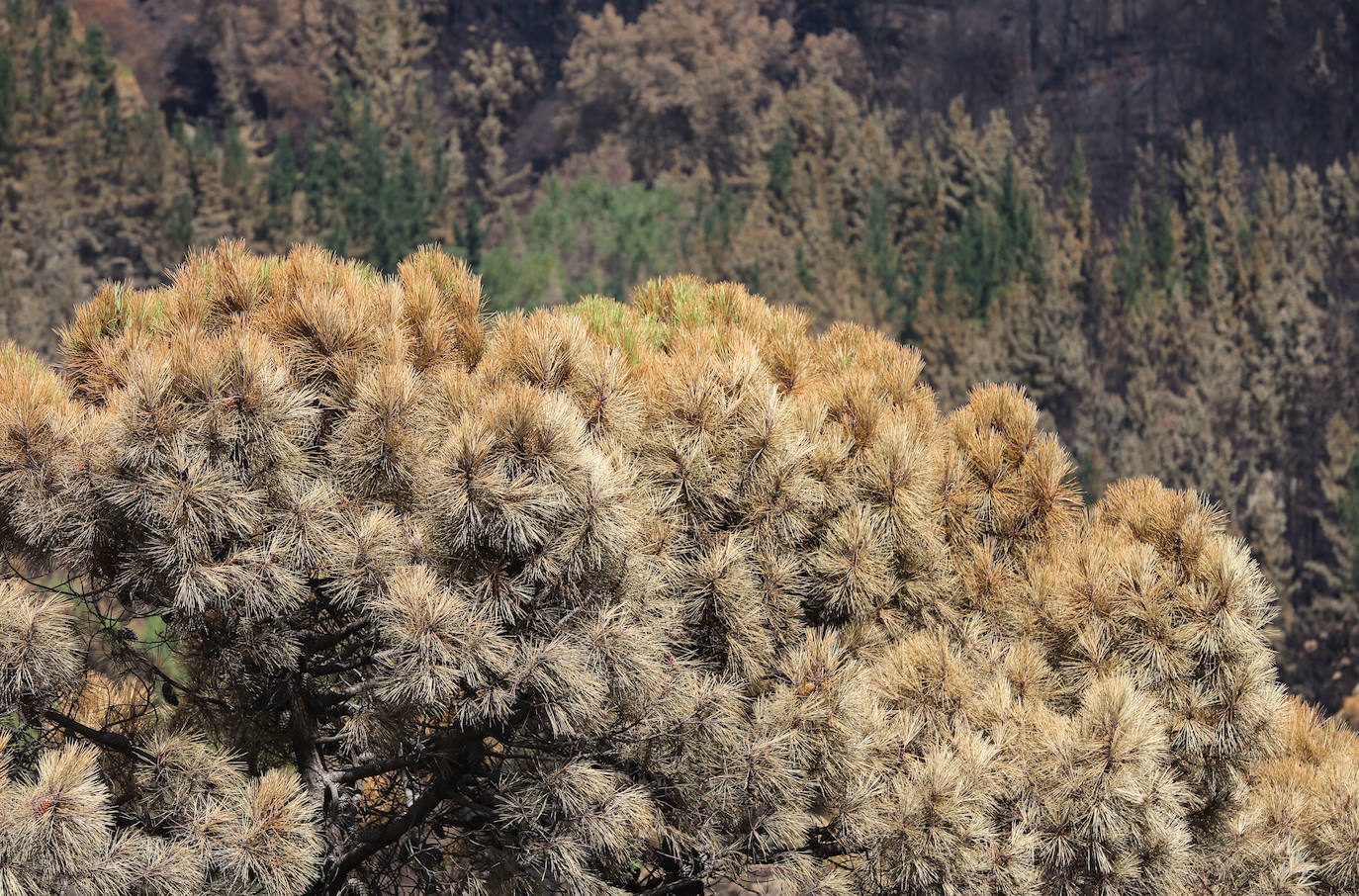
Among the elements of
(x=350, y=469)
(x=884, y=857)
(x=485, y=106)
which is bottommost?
(x=485, y=106)

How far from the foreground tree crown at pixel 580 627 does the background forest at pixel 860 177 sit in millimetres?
27845

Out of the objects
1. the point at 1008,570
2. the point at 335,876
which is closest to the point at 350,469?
the point at 335,876

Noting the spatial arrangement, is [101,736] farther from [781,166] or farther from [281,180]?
[781,166]

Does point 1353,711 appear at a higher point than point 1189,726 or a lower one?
lower

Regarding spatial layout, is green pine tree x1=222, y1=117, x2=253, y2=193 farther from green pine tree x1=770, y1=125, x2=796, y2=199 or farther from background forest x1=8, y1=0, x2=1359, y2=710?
green pine tree x1=770, y1=125, x2=796, y2=199

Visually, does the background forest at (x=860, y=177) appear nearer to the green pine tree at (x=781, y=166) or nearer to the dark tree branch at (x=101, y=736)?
the green pine tree at (x=781, y=166)

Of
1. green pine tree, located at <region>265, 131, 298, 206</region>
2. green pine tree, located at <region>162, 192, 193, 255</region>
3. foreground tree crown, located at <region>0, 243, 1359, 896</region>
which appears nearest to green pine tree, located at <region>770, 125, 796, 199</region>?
green pine tree, located at <region>265, 131, 298, 206</region>

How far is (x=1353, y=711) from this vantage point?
30.9m

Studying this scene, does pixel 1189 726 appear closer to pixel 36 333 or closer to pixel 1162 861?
pixel 1162 861

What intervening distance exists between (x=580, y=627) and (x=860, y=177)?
4495 cm

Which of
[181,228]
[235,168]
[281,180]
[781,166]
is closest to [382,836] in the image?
[181,228]

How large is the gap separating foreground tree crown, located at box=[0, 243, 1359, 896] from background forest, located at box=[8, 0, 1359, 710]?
91.4 feet

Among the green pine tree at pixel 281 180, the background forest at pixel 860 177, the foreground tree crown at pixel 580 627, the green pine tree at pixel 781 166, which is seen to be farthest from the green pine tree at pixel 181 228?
the foreground tree crown at pixel 580 627

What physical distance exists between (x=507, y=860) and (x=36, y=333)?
3393 cm
